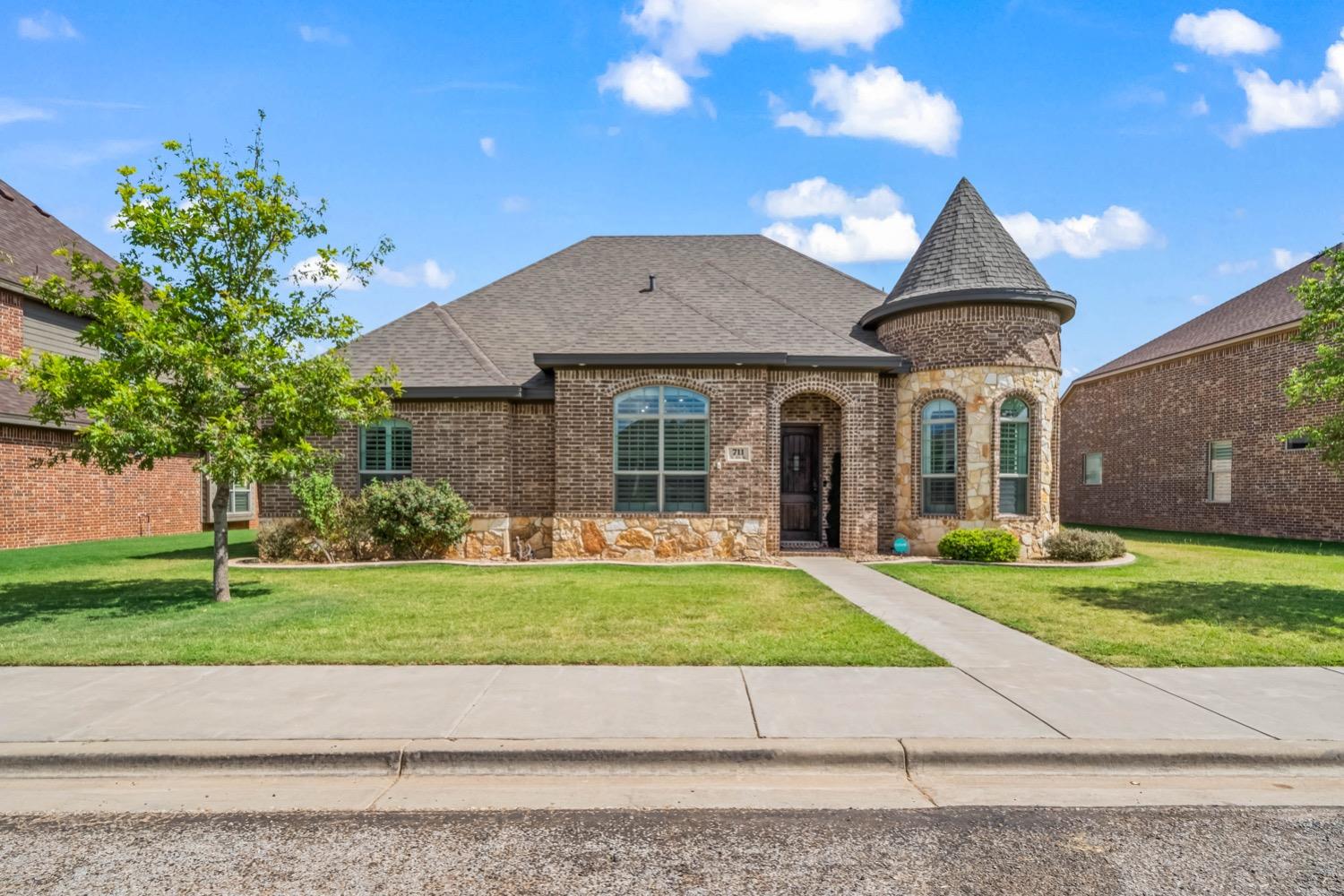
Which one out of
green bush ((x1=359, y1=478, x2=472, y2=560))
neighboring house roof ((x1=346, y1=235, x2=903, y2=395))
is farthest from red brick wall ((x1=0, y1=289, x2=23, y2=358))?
green bush ((x1=359, y1=478, x2=472, y2=560))

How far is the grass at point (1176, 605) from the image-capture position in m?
7.21

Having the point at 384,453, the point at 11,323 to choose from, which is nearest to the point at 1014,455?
the point at 384,453

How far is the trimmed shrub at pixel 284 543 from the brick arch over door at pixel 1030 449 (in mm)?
13504

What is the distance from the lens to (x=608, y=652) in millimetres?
6898

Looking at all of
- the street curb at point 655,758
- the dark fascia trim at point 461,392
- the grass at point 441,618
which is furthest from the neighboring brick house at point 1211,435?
the dark fascia trim at point 461,392

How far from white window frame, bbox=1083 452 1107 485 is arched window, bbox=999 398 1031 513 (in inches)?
583

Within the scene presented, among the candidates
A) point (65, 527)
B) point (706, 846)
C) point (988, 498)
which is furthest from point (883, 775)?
point (65, 527)

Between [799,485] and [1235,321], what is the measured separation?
15891 mm

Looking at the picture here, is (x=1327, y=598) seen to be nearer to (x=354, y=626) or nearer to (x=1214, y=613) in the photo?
(x=1214, y=613)

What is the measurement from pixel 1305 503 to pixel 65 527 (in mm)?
31050

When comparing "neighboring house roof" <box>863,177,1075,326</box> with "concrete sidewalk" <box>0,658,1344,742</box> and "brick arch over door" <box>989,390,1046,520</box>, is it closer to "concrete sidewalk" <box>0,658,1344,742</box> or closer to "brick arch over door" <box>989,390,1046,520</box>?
"brick arch over door" <box>989,390,1046,520</box>

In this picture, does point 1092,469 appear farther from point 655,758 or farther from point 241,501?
point 241,501

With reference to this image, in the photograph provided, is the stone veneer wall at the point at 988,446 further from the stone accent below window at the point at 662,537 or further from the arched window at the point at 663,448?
the arched window at the point at 663,448

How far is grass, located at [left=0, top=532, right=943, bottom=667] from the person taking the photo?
6793mm
